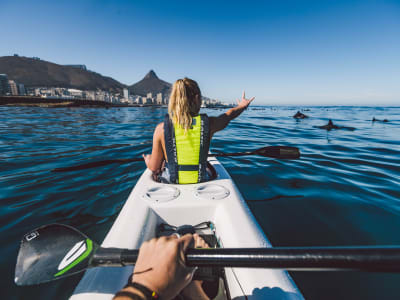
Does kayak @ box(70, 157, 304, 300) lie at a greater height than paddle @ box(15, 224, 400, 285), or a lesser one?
lesser

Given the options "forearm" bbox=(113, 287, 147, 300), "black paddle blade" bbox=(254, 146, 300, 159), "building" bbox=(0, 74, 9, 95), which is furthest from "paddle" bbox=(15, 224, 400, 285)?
"building" bbox=(0, 74, 9, 95)

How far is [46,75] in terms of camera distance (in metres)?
136

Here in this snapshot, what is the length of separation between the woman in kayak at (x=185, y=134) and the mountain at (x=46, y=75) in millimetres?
167253

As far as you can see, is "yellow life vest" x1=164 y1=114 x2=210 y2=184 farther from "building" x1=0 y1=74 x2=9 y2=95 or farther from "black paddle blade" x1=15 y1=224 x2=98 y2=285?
"building" x1=0 y1=74 x2=9 y2=95

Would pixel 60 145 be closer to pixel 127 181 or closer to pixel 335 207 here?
pixel 127 181

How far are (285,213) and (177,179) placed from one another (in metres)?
2.29

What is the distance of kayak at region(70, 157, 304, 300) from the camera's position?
4.17 ft

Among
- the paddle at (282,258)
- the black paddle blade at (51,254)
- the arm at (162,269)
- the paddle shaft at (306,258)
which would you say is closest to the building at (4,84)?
the black paddle blade at (51,254)

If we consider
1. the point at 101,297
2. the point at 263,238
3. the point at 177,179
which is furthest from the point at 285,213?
the point at 101,297

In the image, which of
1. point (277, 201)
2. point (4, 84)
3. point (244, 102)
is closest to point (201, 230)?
point (277, 201)

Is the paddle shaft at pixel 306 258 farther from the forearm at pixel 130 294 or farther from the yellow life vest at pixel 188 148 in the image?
the yellow life vest at pixel 188 148

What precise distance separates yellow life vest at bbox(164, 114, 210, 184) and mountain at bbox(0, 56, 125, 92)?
549 feet

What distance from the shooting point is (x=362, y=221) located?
310cm

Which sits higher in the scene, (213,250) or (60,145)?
(213,250)
